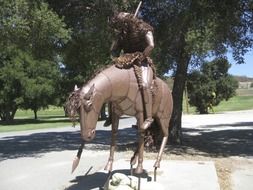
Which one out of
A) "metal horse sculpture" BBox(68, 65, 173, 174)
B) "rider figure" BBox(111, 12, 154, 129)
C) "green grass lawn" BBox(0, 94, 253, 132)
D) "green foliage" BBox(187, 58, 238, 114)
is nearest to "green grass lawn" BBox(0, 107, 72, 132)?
"green grass lawn" BBox(0, 94, 253, 132)

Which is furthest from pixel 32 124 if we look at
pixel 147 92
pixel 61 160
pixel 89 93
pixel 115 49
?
pixel 89 93

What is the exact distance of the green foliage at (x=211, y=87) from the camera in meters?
42.2

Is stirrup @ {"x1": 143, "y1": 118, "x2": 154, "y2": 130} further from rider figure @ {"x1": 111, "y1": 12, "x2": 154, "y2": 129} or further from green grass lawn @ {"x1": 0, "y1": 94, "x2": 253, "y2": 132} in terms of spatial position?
green grass lawn @ {"x1": 0, "y1": 94, "x2": 253, "y2": 132}

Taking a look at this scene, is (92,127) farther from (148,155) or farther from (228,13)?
(228,13)

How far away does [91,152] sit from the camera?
586 inches

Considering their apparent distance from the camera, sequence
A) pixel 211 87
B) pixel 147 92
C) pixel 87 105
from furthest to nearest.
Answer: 1. pixel 211 87
2. pixel 147 92
3. pixel 87 105

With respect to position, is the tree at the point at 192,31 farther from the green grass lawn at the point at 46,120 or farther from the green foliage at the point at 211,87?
the green foliage at the point at 211,87

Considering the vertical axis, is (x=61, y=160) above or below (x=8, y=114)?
below

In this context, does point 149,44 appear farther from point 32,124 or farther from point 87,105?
point 32,124

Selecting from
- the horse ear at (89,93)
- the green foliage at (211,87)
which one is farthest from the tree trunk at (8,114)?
the horse ear at (89,93)

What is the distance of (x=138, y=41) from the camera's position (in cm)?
806

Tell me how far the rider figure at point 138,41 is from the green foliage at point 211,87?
111 ft

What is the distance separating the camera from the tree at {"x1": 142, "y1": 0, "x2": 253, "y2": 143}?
14.3 m

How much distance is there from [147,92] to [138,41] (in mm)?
938
